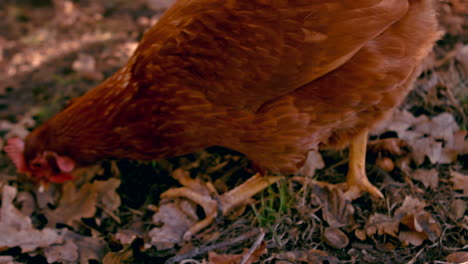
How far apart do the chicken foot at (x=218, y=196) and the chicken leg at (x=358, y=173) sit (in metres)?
0.35

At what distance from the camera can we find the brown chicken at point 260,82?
1709 millimetres

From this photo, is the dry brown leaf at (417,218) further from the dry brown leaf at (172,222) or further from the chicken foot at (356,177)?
the dry brown leaf at (172,222)

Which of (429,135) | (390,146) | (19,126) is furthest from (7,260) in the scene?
(429,135)

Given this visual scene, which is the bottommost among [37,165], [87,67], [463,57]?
[37,165]

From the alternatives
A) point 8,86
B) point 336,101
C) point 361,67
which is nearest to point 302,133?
point 336,101

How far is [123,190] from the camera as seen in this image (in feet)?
7.82

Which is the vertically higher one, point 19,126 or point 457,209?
point 19,126

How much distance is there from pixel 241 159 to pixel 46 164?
104cm

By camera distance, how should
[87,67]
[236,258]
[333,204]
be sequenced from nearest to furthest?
[236,258] → [333,204] → [87,67]

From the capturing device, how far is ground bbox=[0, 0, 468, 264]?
1.90m

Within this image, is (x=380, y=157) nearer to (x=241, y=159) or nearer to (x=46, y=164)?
(x=241, y=159)

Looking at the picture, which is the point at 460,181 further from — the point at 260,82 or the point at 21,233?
the point at 21,233

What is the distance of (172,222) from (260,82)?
2.80 feet

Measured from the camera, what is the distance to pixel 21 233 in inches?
81.2
